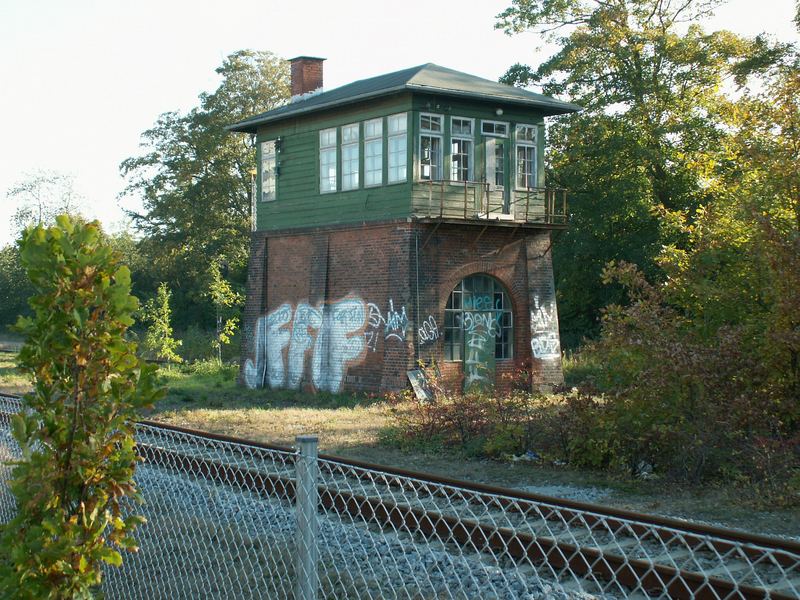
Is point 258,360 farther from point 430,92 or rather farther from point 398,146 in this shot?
point 430,92

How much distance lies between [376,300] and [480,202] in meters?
3.54

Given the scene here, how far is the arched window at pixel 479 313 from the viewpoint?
24.2 meters

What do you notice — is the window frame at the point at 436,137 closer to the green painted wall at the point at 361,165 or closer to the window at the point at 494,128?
the green painted wall at the point at 361,165

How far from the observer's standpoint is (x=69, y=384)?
13.8 feet

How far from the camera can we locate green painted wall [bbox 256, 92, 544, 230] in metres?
23.4

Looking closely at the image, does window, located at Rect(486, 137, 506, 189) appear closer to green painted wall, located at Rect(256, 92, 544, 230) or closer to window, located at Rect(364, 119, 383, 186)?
green painted wall, located at Rect(256, 92, 544, 230)

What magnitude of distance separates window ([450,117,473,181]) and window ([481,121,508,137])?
17.6 inches

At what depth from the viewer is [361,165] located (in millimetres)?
24828

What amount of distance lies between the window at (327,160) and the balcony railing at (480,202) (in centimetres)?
329

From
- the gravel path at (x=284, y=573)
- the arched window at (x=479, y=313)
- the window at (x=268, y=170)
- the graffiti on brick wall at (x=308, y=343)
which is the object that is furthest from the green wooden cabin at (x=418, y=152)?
the gravel path at (x=284, y=573)

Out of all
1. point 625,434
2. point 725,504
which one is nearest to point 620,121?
point 625,434

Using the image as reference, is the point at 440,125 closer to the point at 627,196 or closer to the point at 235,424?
the point at 235,424

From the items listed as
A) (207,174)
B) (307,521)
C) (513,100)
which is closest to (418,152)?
(513,100)

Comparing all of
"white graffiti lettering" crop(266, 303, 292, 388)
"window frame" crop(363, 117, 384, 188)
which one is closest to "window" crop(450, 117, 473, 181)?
"window frame" crop(363, 117, 384, 188)
